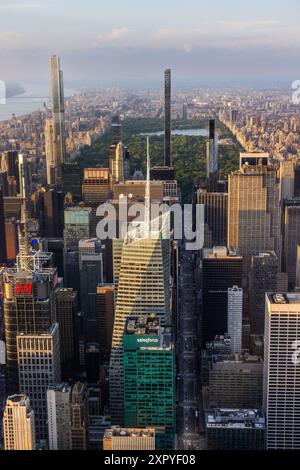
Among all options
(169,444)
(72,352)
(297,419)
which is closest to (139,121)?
(72,352)

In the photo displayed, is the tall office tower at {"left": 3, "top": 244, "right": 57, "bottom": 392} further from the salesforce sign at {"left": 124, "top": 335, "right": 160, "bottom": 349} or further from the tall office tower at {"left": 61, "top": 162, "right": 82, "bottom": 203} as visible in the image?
the tall office tower at {"left": 61, "top": 162, "right": 82, "bottom": 203}

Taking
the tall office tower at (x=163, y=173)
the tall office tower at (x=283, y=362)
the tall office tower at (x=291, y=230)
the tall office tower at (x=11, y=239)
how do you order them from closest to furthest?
the tall office tower at (x=283, y=362) → the tall office tower at (x=11, y=239) → the tall office tower at (x=291, y=230) → the tall office tower at (x=163, y=173)

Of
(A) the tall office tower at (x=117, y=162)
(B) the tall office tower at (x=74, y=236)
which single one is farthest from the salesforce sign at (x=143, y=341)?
(A) the tall office tower at (x=117, y=162)

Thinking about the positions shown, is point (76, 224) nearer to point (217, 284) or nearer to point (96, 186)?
point (96, 186)

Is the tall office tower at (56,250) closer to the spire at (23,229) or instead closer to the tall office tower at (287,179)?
the spire at (23,229)

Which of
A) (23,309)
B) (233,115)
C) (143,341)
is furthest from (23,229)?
(143,341)

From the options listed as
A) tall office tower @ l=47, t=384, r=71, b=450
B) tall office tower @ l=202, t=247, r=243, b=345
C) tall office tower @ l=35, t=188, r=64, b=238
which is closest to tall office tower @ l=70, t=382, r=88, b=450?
tall office tower @ l=47, t=384, r=71, b=450

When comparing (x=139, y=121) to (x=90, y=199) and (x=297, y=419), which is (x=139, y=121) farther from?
(x=297, y=419)
